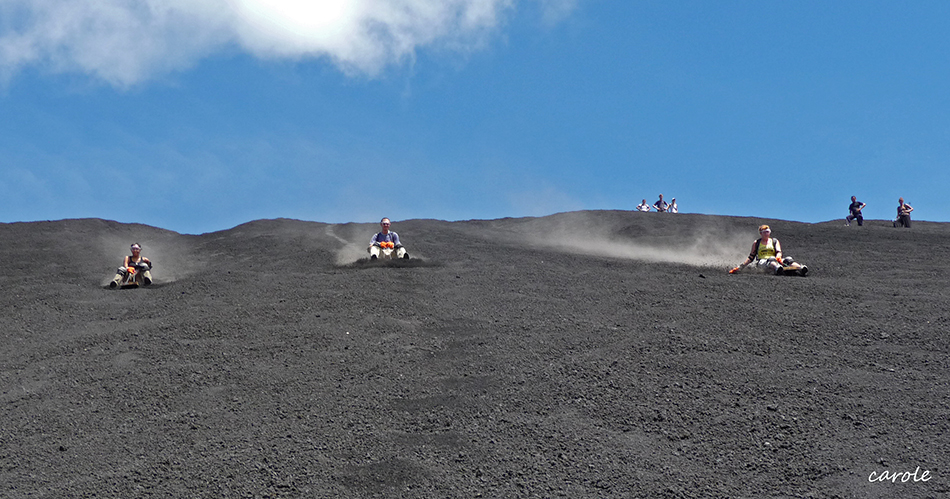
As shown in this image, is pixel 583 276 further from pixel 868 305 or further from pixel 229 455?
pixel 229 455

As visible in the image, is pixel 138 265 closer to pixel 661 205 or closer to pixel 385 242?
pixel 385 242

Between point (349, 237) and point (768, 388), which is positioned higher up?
point (349, 237)

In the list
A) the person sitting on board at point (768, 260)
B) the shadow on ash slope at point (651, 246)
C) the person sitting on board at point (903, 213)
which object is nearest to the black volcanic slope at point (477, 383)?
the person sitting on board at point (768, 260)

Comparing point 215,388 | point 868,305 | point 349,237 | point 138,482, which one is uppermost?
point 349,237

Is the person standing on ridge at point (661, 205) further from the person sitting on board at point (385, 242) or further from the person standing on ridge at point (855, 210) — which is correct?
the person sitting on board at point (385, 242)

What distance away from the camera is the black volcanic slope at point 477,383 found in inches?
243

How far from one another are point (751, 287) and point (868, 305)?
6.09ft

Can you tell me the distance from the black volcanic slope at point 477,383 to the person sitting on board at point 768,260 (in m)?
0.52

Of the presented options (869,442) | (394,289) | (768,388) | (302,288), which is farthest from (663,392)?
(302,288)

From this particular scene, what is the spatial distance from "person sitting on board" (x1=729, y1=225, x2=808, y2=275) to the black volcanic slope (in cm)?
52

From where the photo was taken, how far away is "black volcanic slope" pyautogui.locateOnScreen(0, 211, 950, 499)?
616cm

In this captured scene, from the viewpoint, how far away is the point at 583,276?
13516 millimetres

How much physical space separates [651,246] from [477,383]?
12.5m

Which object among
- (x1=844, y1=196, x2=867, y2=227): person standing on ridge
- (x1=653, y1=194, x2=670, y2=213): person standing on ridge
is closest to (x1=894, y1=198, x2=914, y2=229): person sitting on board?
(x1=844, y1=196, x2=867, y2=227): person standing on ridge
